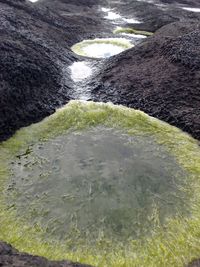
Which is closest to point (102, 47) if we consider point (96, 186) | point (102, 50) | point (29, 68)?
point (102, 50)

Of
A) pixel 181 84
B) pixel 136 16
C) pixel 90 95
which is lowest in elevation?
pixel 136 16

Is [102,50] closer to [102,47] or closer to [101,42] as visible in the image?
[102,47]

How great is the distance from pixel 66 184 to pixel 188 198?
5.67 m

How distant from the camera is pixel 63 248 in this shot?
13.5 m

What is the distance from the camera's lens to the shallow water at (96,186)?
573 inches

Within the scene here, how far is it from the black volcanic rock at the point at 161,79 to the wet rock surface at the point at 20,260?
11729 mm

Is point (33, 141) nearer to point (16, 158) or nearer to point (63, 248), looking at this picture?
point (16, 158)

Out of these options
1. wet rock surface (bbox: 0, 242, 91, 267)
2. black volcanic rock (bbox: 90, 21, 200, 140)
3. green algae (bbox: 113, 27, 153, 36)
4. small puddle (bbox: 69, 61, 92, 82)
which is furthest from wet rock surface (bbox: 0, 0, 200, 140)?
wet rock surface (bbox: 0, 242, 91, 267)

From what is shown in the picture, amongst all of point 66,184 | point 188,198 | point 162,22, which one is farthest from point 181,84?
point 162,22

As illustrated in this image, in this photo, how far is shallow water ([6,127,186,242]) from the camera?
14.5 meters

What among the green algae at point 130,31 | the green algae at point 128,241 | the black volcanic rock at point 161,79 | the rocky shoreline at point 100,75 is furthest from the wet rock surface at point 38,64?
the green algae at point 130,31

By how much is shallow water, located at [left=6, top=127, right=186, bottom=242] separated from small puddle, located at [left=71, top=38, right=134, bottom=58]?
18.2 meters

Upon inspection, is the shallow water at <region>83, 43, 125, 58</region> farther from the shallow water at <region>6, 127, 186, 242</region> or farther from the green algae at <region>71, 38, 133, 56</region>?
the shallow water at <region>6, 127, 186, 242</region>

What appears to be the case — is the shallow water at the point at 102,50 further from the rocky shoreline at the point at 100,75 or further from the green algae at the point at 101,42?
the rocky shoreline at the point at 100,75
